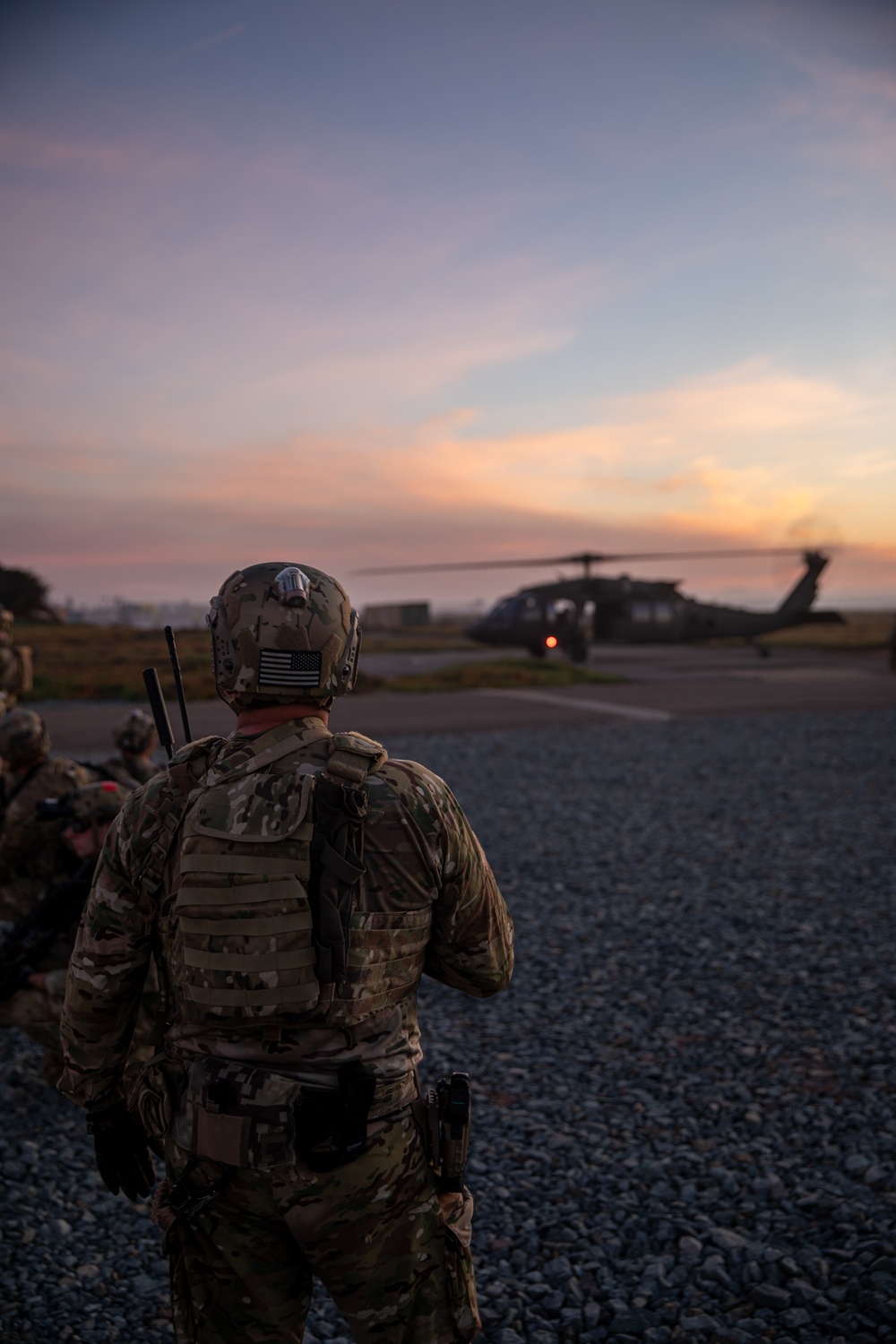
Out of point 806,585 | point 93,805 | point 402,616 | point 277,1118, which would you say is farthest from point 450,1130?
point 402,616

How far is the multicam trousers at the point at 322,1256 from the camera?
1982 mm

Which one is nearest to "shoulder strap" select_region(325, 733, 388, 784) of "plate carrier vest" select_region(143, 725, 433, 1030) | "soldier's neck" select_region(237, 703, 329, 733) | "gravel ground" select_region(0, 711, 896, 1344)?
"plate carrier vest" select_region(143, 725, 433, 1030)

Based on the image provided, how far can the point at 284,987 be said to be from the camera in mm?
1960

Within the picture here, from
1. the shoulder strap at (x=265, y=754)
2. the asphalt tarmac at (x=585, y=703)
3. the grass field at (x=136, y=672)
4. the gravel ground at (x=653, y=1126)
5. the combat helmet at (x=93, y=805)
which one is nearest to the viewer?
the shoulder strap at (x=265, y=754)

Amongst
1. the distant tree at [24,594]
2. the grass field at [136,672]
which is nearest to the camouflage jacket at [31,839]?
the grass field at [136,672]

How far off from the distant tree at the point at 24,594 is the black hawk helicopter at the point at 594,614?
22.3 metres

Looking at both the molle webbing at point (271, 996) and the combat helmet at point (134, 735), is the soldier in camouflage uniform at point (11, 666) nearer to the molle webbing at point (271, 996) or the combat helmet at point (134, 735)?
the combat helmet at point (134, 735)

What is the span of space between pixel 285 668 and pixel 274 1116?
0.99 meters

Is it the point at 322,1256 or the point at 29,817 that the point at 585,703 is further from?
the point at 322,1256

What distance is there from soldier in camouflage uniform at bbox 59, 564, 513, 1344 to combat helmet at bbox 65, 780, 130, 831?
2085mm

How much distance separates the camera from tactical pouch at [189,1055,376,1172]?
194 centimetres

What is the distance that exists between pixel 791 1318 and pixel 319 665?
112 inches

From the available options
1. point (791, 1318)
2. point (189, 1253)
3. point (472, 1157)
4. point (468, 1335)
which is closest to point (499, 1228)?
point (472, 1157)

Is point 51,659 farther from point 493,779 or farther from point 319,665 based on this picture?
point 319,665
